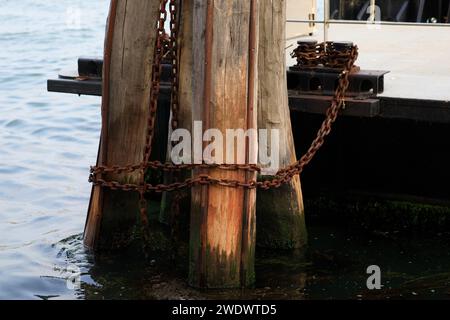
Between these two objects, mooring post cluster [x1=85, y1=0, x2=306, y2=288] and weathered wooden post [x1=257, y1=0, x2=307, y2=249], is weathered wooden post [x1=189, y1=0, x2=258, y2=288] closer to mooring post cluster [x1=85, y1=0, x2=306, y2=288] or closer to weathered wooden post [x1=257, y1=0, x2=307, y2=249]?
mooring post cluster [x1=85, y1=0, x2=306, y2=288]

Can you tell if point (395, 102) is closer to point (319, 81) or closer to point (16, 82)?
point (319, 81)

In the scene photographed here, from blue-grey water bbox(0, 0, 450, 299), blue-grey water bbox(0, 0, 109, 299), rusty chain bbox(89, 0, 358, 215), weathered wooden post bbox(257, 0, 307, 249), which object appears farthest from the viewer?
blue-grey water bbox(0, 0, 109, 299)

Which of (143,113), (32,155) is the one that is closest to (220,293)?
(143,113)

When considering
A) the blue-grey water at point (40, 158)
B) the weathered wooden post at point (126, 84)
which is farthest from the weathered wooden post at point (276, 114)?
the blue-grey water at point (40, 158)

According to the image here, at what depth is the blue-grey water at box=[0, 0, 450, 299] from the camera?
725cm

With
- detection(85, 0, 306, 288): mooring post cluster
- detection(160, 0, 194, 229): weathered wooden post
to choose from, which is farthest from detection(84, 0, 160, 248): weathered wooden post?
detection(160, 0, 194, 229): weathered wooden post

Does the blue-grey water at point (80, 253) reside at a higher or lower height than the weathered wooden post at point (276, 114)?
lower

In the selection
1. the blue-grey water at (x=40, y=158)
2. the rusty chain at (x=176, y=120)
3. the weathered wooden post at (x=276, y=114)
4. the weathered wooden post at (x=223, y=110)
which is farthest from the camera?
the blue-grey water at (x=40, y=158)

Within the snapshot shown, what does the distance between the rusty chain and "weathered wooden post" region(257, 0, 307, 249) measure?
0.21 metres

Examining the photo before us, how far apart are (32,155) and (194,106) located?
5.93 m

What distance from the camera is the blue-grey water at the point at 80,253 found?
7.25 m

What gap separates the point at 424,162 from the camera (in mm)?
8367

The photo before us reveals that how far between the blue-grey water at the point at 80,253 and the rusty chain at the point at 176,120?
574 mm

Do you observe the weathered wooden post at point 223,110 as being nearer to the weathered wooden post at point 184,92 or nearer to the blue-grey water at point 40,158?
the weathered wooden post at point 184,92
